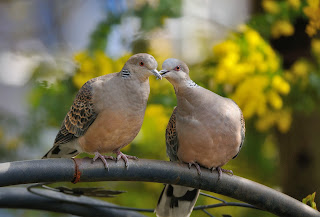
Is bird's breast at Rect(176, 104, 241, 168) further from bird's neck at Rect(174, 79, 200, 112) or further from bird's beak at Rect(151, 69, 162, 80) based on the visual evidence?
bird's beak at Rect(151, 69, 162, 80)

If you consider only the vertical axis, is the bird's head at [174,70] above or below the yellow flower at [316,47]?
below

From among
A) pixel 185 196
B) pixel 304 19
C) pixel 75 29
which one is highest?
pixel 75 29

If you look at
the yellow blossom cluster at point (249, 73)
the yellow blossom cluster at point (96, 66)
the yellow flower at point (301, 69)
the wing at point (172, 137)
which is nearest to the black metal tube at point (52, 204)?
the wing at point (172, 137)

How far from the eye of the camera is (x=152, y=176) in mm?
958

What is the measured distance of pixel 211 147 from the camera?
1170 mm

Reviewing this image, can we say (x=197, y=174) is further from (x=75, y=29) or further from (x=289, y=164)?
(x=75, y=29)

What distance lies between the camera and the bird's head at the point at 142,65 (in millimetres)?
1048

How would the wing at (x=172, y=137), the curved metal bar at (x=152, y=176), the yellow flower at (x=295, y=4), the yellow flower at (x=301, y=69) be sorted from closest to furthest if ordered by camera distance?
1. the curved metal bar at (x=152, y=176)
2. the wing at (x=172, y=137)
3. the yellow flower at (x=295, y=4)
4. the yellow flower at (x=301, y=69)

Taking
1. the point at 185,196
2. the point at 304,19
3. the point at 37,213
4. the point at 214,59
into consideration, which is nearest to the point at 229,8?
the point at 304,19

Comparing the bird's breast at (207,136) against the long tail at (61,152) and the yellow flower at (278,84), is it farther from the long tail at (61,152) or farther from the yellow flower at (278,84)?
the yellow flower at (278,84)

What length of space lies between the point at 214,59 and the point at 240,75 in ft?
0.99

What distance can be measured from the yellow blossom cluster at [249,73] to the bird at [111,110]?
1.86 feet

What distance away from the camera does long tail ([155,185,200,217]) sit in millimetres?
1294

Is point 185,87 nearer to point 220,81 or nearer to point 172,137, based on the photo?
point 172,137
